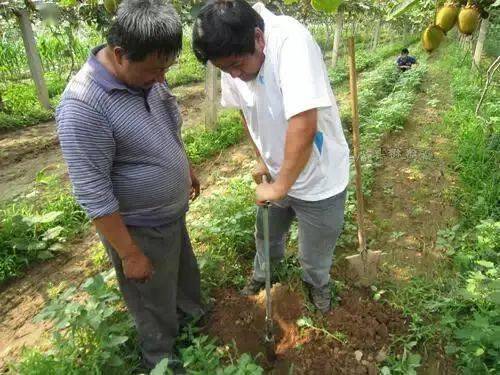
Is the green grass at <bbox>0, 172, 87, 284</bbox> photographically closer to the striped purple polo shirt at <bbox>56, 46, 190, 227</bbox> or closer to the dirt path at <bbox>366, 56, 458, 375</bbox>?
the striped purple polo shirt at <bbox>56, 46, 190, 227</bbox>

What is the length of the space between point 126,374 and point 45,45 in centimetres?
1365

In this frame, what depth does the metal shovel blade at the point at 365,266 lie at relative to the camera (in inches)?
117

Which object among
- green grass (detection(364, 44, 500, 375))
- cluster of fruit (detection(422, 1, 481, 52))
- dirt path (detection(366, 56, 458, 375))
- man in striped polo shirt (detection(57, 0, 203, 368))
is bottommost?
dirt path (detection(366, 56, 458, 375))

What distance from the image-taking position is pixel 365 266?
2.99m

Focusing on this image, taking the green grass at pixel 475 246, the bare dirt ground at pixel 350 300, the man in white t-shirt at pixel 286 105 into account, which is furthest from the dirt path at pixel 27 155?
the green grass at pixel 475 246

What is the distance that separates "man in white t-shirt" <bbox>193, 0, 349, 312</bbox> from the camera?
1.62 metres

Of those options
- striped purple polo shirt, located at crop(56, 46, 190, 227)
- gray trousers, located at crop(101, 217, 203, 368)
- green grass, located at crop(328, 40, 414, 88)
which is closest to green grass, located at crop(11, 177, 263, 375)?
gray trousers, located at crop(101, 217, 203, 368)

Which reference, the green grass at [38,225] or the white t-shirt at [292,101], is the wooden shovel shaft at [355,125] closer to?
the white t-shirt at [292,101]

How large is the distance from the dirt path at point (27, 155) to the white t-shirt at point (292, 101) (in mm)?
4305

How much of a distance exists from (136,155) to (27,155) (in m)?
5.92

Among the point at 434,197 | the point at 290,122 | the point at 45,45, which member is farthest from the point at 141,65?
the point at 45,45

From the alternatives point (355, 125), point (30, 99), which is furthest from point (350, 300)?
point (30, 99)

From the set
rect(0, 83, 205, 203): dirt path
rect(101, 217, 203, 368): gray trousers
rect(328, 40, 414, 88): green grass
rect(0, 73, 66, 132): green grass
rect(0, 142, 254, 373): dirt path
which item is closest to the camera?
rect(101, 217, 203, 368): gray trousers

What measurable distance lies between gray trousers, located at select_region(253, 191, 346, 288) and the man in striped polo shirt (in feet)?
2.00
